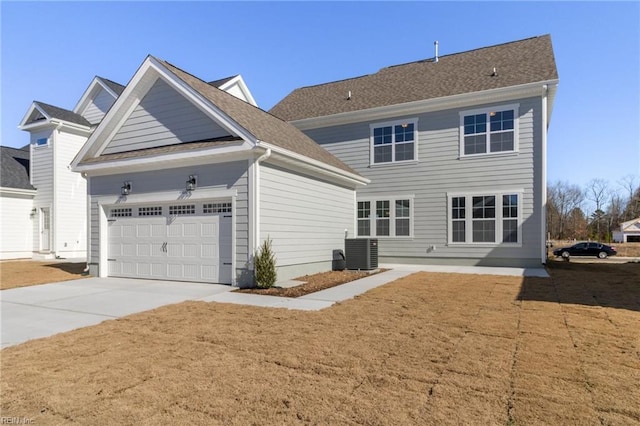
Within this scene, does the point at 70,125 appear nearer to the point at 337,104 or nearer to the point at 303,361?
the point at 337,104

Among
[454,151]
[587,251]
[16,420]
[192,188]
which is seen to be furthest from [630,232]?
[16,420]

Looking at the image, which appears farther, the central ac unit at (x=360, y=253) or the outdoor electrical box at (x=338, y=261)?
the central ac unit at (x=360, y=253)

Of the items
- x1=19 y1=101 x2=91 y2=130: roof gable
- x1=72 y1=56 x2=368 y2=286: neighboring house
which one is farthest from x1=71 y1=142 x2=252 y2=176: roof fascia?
x1=19 y1=101 x2=91 y2=130: roof gable

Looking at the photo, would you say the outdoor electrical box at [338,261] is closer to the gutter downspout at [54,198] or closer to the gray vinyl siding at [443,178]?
the gray vinyl siding at [443,178]

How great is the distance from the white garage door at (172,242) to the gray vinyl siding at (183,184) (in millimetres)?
468

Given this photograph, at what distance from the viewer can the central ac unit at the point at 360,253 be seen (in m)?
13.4

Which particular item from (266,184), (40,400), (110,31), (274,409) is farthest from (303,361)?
(110,31)

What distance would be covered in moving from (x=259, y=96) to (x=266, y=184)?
14.9 m

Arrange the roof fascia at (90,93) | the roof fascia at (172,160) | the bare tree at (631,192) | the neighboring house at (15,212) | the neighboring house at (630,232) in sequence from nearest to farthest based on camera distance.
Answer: the roof fascia at (172,160), the neighboring house at (15,212), the roof fascia at (90,93), the neighboring house at (630,232), the bare tree at (631,192)

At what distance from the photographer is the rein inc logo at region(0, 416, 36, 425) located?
287 cm

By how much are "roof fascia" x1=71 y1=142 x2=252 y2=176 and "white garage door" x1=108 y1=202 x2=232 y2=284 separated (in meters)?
1.16

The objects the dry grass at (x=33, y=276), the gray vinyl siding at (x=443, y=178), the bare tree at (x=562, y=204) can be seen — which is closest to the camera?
the dry grass at (x=33, y=276)

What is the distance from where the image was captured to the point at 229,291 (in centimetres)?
899

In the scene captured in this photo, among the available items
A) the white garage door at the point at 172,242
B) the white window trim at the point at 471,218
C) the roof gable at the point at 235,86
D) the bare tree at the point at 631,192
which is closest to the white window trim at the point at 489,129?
the white window trim at the point at 471,218
